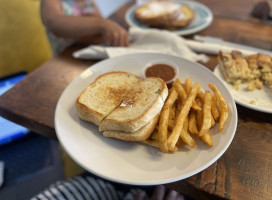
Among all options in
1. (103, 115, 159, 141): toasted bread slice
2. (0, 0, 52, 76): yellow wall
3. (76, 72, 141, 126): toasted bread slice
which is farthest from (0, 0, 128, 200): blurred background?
(103, 115, 159, 141): toasted bread slice

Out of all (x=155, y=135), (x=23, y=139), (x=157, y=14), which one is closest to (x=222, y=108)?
(x=155, y=135)

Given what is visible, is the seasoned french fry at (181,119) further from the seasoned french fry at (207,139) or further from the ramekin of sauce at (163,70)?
the ramekin of sauce at (163,70)

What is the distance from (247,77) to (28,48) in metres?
2.63

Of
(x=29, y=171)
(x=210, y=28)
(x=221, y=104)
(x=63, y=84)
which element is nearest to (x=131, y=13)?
(x=210, y=28)

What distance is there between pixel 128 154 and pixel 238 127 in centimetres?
68

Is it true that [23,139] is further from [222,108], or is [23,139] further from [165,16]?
[222,108]

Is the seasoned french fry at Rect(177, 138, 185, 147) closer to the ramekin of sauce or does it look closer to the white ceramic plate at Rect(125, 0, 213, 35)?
the ramekin of sauce

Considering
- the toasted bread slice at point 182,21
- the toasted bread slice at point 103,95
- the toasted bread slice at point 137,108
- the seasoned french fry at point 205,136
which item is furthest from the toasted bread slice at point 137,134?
the toasted bread slice at point 182,21

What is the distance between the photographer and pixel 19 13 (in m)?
2.71

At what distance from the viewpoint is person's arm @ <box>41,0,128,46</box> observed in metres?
1.98

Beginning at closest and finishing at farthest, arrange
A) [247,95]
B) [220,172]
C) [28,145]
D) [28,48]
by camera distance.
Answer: [220,172] < [247,95] < [28,145] < [28,48]

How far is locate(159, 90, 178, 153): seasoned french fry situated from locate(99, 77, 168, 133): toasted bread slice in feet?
0.11

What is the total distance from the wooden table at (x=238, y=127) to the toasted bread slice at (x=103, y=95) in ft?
0.82

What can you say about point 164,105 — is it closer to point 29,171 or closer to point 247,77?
point 247,77
